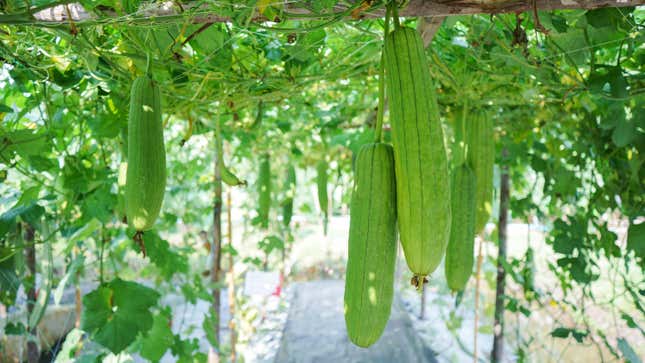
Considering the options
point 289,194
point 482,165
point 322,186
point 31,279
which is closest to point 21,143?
point 31,279

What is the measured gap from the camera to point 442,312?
4875mm

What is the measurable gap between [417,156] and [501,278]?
2.46 m

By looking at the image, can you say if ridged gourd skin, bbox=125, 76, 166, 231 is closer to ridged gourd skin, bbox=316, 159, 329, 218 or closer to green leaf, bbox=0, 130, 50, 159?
green leaf, bbox=0, 130, 50, 159

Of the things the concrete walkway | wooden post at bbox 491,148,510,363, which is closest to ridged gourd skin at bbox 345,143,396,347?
wooden post at bbox 491,148,510,363

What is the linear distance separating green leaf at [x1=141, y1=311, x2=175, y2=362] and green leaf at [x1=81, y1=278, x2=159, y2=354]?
0.60m

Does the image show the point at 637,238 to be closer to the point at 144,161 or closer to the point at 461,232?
the point at 461,232

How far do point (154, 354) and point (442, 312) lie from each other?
3.30m

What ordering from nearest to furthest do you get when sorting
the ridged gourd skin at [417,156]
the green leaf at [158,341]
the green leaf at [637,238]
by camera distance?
the ridged gourd skin at [417,156] → the green leaf at [637,238] → the green leaf at [158,341]

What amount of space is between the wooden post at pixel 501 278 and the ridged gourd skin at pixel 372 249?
7.09ft

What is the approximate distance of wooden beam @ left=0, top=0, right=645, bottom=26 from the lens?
775 millimetres

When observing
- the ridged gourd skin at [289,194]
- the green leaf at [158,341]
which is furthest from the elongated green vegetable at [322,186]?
the green leaf at [158,341]

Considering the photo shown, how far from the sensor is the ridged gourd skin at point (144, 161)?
0.93m

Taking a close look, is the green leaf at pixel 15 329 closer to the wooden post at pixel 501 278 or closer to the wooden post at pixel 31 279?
the wooden post at pixel 31 279

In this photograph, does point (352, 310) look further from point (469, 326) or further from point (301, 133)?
point (469, 326)
